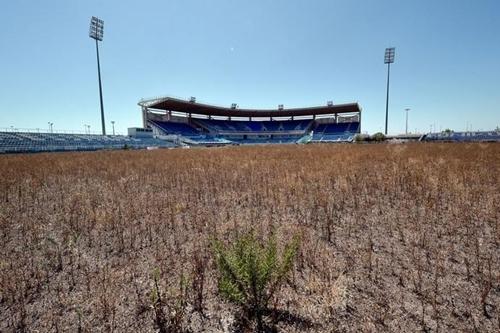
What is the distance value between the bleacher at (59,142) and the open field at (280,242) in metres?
47.9

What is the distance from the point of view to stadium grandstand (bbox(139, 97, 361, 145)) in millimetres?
71438

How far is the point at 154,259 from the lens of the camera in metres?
3.45

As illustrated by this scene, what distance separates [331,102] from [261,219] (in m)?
87.6

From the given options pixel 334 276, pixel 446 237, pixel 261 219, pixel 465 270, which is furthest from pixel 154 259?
pixel 446 237

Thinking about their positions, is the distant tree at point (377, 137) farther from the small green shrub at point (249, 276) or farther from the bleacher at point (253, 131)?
the small green shrub at point (249, 276)

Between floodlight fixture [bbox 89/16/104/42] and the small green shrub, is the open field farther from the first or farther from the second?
floodlight fixture [bbox 89/16/104/42]

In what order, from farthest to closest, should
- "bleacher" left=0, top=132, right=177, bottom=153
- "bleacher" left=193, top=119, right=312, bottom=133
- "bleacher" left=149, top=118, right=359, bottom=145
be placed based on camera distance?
1. "bleacher" left=193, top=119, right=312, bottom=133
2. "bleacher" left=149, top=118, right=359, bottom=145
3. "bleacher" left=0, top=132, right=177, bottom=153

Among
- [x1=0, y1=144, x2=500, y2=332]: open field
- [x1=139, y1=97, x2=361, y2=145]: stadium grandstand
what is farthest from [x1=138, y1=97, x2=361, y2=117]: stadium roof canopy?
[x1=0, y1=144, x2=500, y2=332]: open field

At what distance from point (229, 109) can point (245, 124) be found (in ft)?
39.6

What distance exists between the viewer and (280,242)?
148 inches

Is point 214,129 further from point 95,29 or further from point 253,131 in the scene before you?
point 95,29

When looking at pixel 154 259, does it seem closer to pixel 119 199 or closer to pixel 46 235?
pixel 46 235

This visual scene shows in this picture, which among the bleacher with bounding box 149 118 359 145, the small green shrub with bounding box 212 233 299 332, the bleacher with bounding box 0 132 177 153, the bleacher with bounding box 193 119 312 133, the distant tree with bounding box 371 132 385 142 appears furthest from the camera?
the bleacher with bounding box 193 119 312 133

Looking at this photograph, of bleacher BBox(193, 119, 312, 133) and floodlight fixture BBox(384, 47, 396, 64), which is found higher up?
floodlight fixture BBox(384, 47, 396, 64)
